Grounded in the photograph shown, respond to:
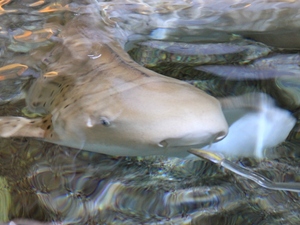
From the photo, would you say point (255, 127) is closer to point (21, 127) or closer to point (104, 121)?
point (104, 121)

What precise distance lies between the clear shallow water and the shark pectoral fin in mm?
42

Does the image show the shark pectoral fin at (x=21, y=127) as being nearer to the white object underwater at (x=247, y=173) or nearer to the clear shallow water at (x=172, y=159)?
the clear shallow water at (x=172, y=159)

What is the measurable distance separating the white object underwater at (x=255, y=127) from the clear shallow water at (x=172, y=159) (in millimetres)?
61

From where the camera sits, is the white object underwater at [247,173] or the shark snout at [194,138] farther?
the white object underwater at [247,173]

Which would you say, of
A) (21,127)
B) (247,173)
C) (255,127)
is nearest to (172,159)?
(247,173)

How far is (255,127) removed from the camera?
91.1 inches

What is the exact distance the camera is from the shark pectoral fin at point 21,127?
6.89 ft

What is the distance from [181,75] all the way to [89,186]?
3.38 ft

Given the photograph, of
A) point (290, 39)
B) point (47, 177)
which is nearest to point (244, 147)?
point (47, 177)

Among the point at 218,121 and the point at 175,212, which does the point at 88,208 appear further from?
the point at 218,121

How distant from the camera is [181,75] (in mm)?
2639

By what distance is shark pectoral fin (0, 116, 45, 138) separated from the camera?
2.10 metres

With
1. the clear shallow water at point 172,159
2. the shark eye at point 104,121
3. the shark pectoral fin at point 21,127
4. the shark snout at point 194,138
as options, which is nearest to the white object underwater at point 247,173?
the clear shallow water at point 172,159

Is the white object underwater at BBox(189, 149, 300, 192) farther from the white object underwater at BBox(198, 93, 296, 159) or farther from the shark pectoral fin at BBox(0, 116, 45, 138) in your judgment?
the shark pectoral fin at BBox(0, 116, 45, 138)
